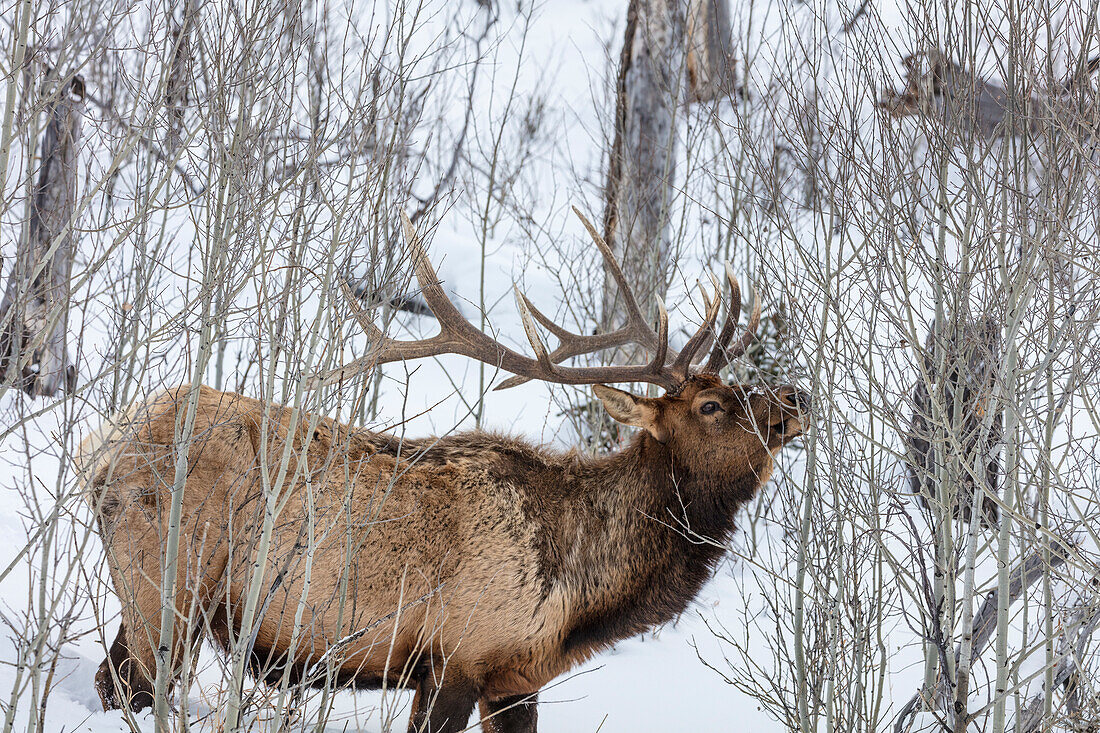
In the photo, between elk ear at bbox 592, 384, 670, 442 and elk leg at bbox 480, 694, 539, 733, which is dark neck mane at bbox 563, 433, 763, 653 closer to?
elk ear at bbox 592, 384, 670, 442

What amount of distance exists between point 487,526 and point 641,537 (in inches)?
30.2

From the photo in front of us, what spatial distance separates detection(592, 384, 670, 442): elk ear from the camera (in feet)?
14.6

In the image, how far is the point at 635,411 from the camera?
4.48 meters

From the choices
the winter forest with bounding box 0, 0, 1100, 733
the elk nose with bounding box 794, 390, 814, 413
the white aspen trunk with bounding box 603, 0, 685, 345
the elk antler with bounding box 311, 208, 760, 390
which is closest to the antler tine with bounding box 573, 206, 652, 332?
A: the elk antler with bounding box 311, 208, 760, 390

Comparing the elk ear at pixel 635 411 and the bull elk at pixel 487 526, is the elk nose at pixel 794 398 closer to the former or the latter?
the bull elk at pixel 487 526

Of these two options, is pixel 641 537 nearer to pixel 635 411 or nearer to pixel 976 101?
pixel 635 411

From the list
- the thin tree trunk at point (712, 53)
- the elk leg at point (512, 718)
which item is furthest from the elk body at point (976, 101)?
the elk leg at point (512, 718)

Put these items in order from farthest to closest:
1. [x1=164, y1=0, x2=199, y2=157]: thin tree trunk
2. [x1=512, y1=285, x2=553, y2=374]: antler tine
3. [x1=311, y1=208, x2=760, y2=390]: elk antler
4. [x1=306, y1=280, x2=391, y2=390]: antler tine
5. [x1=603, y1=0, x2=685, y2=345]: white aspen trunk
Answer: [x1=603, y1=0, x2=685, y2=345]: white aspen trunk → [x1=311, y1=208, x2=760, y2=390]: elk antler → [x1=512, y1=285, x2=553, y2=374]: antler tine → [x1=164, y1=0, x2=199, y2=157]: thin tree trunk → [x1=306, y1=280, x2=391, y2=390]: antler tine

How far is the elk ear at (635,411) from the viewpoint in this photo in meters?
4.44

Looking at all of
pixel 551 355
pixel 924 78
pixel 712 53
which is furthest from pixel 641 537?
pixel 712 53

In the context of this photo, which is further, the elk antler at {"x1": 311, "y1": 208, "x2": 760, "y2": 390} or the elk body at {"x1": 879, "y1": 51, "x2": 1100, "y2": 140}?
the elk antler at {"x1": 311, "y1": 208, "x2": 760, "y2": 390}

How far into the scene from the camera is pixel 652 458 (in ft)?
14.7

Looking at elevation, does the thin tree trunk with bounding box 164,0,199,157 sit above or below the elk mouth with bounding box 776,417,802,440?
above

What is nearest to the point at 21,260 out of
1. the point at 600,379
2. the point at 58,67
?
the point at 58,67
